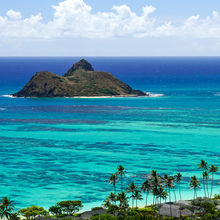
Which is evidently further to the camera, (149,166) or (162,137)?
(162,137)

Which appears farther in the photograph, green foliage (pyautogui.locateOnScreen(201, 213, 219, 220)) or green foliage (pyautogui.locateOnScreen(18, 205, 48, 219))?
green foliage (pyautogui.locateOnScreen(18, 205, 48, 219))

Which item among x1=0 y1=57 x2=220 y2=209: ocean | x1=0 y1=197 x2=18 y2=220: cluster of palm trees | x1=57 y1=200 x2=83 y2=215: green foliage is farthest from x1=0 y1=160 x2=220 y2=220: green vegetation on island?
x1=0 y1=57 x2=220 y2=209: ocean

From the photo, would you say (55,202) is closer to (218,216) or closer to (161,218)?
A: (161,218)

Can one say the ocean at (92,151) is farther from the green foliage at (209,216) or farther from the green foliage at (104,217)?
the green foliage at (209,216)

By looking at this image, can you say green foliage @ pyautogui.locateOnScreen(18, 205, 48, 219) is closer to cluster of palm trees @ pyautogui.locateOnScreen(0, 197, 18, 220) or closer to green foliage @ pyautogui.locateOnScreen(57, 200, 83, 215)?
green foliage @ pyautogui.locateOnScreen(57, 200, 83, 215)

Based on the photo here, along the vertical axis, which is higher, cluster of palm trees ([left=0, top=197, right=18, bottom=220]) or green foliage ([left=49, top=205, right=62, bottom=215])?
cluster of palm trees ([left=0, top=197, right=18, bottom=220])

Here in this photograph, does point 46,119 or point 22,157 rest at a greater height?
point 46,119

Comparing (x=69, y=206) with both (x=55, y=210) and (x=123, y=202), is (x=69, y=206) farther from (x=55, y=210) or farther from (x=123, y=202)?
(x=123, y=202)

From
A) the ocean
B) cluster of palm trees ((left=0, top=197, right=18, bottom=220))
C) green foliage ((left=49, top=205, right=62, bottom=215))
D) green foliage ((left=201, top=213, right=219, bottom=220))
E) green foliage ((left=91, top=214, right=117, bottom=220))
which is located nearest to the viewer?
cluster of palm trees ((left=0, top=197, right=18, bottom=220))

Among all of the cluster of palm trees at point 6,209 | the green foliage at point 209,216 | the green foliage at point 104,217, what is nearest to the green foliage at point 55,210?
the green foliage at point 104,217

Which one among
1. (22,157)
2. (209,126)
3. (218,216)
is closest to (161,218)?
(218,216)

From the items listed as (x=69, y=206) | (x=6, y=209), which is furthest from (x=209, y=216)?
(x=6, y=209)
